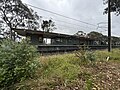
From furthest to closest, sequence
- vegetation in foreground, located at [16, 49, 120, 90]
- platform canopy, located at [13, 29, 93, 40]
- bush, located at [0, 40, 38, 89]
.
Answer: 1. platform canopy, located at [13, 29, 93, 40]
2. bush, located at [0, 40, 38, 89]
3. vegetation in foreground, located at [16, 49, 120, 90]

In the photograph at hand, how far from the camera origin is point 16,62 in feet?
18.6

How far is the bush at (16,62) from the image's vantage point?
5.48 m

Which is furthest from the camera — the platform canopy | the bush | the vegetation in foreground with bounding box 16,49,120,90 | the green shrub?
the platform canopy

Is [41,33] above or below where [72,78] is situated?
above

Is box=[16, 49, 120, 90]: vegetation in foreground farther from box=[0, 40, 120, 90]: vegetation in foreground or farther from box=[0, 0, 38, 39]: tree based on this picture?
box=[0, 0, 38, 39]: tree

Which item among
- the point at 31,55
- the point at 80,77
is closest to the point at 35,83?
the point at 31,55

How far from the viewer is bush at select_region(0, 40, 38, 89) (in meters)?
5.48

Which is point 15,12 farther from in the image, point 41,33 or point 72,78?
point 72,78

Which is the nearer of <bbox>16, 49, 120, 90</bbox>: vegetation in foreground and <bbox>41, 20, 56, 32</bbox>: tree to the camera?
<bbox>16, 49, 120, 90</bbox>: vegetation in foreground

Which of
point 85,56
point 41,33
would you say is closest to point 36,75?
point 85,56

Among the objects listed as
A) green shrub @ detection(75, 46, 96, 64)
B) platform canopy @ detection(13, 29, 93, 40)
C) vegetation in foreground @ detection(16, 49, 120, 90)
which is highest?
platform canopy @ detection(13, 29, 93, 40)

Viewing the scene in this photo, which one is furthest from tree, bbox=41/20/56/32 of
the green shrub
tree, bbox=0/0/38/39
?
the green shrub

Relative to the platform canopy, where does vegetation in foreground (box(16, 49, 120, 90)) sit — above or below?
below

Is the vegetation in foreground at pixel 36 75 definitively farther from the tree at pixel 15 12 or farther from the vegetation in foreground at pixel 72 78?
the tree at pixel 15 12
